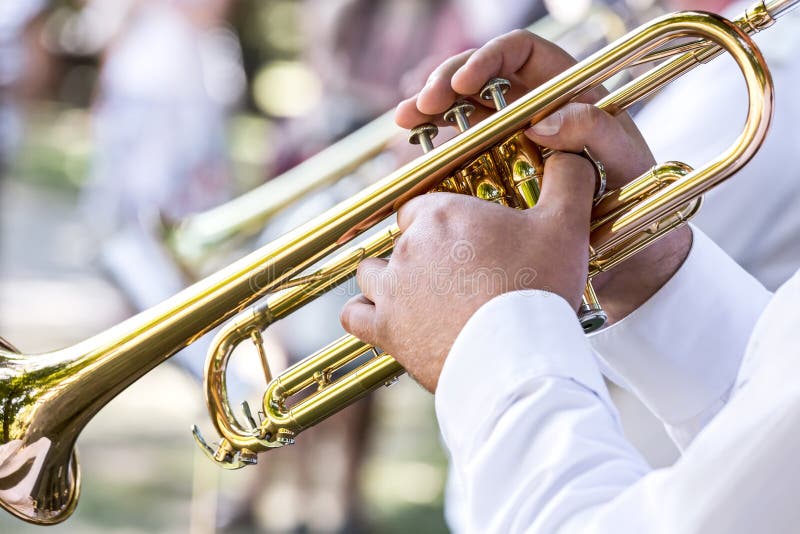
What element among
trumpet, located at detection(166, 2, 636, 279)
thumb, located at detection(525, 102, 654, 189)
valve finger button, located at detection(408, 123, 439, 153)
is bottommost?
thumb, located at detection(525, 102, 654, 189)

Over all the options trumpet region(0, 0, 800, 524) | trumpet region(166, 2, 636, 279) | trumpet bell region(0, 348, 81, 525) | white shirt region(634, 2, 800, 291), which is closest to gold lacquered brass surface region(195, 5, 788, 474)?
trumpet region(0, 0, 800, 524)

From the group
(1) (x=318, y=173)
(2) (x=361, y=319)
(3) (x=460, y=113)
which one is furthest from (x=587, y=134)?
(1) (x=318, y=173)

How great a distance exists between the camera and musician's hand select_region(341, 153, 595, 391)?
25.6 inches

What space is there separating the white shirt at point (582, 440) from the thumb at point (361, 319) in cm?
12

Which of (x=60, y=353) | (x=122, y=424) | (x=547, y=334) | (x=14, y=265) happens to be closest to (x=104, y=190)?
(x=14, y=265)

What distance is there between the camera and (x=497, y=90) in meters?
0.83

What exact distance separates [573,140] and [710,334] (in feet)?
0.94

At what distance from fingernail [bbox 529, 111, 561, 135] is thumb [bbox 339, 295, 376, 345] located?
8.2 inches

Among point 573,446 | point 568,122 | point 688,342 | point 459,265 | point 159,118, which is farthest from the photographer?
point 159,118

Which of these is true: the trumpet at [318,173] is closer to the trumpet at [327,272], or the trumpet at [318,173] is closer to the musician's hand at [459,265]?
the trumpet at [327,272]

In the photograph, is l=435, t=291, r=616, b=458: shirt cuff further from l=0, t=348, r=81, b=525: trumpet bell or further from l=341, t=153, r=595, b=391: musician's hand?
l=0, t=348, r=81, b=525: trumpet bell

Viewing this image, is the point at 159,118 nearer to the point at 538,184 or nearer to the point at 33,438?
the point at 33,438

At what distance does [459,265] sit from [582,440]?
6.6 inches

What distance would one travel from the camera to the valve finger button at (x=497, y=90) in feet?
2.69
